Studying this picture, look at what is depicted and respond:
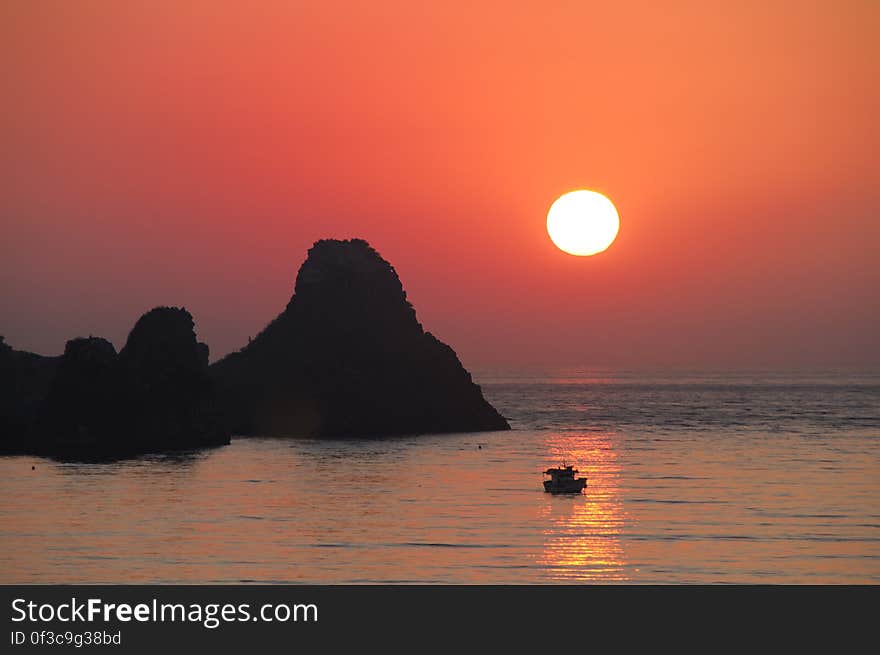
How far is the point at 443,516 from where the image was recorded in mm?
83875

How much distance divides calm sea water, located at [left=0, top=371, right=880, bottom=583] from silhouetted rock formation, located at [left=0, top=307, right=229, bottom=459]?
645cm

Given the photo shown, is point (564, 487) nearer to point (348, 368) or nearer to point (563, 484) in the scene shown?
point (563, 484)

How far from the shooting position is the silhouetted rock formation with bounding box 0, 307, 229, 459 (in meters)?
132

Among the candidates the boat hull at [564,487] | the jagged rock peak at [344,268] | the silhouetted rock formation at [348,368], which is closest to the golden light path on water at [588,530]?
the boat hull at [564,487]

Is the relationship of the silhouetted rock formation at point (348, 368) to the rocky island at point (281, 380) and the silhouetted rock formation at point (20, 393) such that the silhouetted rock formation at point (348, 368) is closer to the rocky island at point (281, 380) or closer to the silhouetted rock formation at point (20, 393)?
the rocky island at point (281, 380)

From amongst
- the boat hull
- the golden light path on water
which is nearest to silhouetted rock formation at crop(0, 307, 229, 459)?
the golden light path on water

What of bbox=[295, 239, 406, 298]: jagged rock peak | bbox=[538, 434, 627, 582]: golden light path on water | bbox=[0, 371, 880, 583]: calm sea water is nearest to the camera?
bbox=[538, 434, 627, 582]: golden light path on water

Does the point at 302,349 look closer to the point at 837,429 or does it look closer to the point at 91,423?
the point at 91,423

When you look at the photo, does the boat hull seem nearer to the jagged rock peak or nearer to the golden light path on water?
the golden light path on water

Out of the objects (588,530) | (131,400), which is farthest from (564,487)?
(131,400)

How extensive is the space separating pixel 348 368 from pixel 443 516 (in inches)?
3141

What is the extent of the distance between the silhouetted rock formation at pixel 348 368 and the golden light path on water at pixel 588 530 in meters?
39.9
